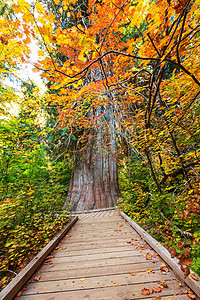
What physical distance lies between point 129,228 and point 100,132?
4.54 metres

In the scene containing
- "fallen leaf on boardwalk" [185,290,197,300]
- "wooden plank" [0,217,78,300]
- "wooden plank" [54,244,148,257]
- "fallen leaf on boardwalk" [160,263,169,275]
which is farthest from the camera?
"wooden plank" [54,244,148,257]

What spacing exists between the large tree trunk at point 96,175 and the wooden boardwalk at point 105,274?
2949 mm

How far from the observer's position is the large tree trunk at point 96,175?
18.7 feet

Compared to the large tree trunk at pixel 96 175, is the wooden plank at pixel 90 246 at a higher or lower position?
lower

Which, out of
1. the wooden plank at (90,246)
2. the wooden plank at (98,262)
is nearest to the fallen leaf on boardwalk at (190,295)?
the wooden plank at (98,262)

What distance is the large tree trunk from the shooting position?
18.7 ft

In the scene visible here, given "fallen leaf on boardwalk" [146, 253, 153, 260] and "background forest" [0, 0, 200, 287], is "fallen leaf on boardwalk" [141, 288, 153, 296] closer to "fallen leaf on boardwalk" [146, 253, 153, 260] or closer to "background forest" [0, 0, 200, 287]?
"background forest" [0, 0, 200, 287]

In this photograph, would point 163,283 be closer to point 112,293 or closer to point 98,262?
point 112,293

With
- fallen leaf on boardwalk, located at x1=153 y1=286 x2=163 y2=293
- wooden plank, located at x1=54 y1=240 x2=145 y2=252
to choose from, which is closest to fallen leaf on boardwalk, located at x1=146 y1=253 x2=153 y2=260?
wooden plank, located at x1=54 y1=240 x2=145 y2=252

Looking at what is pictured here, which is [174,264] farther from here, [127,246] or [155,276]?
[127,246]

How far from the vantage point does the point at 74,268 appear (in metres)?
1.93

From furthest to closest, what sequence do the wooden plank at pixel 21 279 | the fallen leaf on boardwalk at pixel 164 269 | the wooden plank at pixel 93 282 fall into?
the fallen leaf on boardwalk at pixel 164 269, the wooden plank at pixel 93 282, the wooden plank at pixel 21 279

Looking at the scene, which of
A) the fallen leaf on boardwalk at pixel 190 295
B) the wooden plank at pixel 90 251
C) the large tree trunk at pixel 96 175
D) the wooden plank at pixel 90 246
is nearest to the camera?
the fallen leaf on boardwalk at pixel 190 295

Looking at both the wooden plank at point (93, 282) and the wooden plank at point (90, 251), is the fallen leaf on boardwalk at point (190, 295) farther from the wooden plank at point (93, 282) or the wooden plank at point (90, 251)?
the wooden plank at point (90, 251)
